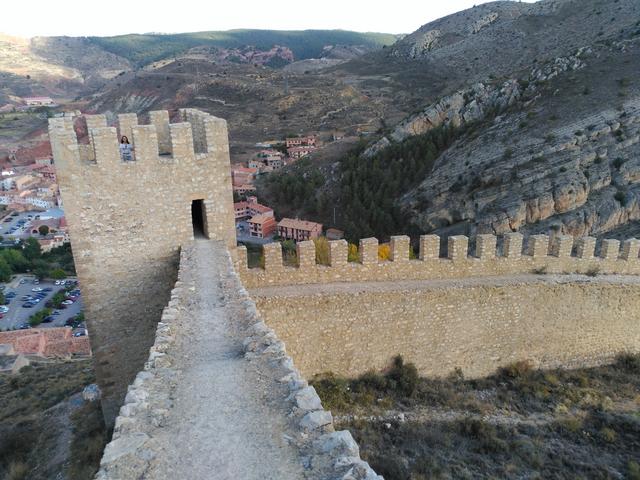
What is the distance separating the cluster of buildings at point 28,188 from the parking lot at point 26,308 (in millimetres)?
21363

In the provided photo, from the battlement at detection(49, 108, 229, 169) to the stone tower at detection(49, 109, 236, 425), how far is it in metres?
0.01

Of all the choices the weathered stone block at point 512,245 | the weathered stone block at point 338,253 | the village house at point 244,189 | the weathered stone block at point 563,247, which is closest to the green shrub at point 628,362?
the weathered stone block at point 563,247

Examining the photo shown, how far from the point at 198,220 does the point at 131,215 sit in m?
1.54

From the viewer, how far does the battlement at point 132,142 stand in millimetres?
6043

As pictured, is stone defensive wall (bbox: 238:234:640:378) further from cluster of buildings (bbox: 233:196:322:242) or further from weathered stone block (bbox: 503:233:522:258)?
cluster of buildings (bbox: 233:196:322:242)

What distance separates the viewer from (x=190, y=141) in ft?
21.4

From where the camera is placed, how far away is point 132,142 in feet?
21.0

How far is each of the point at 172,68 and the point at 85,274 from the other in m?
108

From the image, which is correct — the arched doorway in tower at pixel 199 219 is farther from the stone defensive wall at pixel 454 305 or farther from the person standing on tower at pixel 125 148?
the person standing on tower at pixel 125 148

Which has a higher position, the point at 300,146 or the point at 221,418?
the point at 300,146

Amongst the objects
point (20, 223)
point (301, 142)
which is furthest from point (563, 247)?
point (20, 223)

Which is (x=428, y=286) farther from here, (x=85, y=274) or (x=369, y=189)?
(x=369, y=189)

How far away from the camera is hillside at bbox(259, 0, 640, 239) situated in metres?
25.2

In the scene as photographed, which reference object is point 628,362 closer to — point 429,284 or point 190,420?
point 429,284
